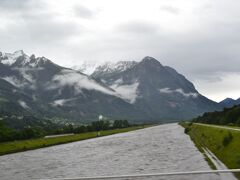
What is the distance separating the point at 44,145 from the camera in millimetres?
130000

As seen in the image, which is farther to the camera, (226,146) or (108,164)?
(226,146)

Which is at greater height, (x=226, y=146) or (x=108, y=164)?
(x=226, y=146)

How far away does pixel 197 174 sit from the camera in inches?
421

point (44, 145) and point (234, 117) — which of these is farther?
point (234, 117)

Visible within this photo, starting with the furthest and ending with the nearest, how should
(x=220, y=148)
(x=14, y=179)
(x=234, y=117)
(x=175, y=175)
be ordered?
(x=234, y=117), (x=220, y=148), (x=14, y=179), (x=175, y=175)

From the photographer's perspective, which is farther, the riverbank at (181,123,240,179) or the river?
the river

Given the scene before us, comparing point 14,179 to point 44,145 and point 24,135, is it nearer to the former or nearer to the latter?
point 44,145

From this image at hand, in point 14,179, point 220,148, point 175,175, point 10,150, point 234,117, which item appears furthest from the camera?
point 234,117

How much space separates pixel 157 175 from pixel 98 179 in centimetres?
144

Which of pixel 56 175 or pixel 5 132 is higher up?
pixel 5 132

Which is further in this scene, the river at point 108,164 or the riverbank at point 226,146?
the river at point 108,164

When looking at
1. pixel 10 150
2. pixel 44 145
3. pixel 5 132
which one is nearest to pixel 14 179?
pixel 10 150

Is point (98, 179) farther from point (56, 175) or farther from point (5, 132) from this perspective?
point (5, 132)

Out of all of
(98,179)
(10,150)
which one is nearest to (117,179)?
(98,179)
